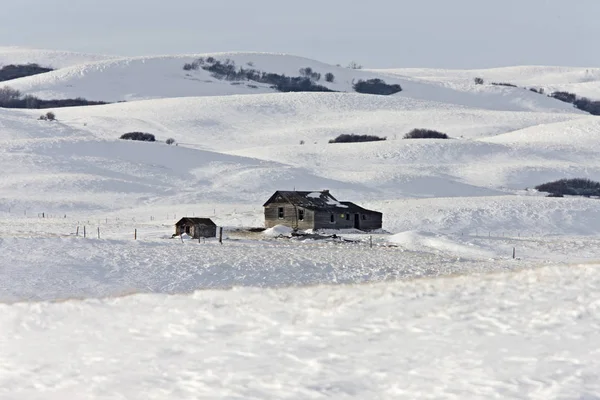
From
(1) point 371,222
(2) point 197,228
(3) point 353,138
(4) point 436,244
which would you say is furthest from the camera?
(3) point 353,138

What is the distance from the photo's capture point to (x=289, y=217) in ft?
186

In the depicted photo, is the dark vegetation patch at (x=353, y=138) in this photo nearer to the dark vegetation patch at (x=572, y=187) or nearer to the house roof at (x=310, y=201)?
the dark vegetation patch at (x=572, y=187)

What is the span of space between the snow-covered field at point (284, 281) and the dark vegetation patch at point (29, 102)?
61.5m

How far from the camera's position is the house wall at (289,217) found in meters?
56.2

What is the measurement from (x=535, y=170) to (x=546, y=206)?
29314mm

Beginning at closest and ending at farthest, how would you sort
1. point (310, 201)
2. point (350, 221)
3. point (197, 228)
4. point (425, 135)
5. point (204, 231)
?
1. point (197, 228)
2. point (204, 231)
3. point (310, 201)
4. point (350, 221)
5. point (425, 135)

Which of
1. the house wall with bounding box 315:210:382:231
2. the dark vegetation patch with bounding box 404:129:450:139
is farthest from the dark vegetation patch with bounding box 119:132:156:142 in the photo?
the house wall with bounding box 315:210:382:231

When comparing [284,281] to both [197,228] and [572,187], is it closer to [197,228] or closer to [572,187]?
[197,228]

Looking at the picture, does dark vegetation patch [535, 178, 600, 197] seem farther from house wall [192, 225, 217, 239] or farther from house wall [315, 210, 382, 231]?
house wall [192, 225, 217, 239]

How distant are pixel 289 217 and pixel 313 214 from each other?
5.08 feet

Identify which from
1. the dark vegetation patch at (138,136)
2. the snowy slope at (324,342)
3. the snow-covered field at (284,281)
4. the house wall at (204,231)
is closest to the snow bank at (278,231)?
the snow-covered field at (284,281)

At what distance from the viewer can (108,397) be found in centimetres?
1095

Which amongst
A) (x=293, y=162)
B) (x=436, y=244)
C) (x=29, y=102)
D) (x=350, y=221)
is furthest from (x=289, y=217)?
(x=29, y=102)

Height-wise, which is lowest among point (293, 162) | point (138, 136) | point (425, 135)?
point (293, 162)
